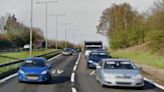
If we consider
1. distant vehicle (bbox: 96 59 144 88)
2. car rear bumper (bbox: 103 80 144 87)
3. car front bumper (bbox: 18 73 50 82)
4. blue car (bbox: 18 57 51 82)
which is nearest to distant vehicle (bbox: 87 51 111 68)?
blue car (bbox: 18 57 51 82)

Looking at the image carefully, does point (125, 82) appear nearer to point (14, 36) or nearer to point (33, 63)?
point (33, 63)

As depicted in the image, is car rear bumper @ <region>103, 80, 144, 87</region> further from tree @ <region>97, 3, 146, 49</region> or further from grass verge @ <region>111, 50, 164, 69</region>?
tree @ <region>97, 3, 146, 49</region>

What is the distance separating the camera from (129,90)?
1886 cm

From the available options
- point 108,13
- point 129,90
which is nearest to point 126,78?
point 129,90

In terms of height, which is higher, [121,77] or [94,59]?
[121,77]

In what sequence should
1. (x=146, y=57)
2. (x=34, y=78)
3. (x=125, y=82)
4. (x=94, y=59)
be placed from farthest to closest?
(x=146, y=57)
(x=94, y=59)
(x=34, y=78)
(x=125, y=82)

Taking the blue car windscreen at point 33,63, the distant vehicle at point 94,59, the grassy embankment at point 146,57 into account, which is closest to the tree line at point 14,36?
the grassy embankment at point 146,57

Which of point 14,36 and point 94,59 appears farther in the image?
point 14,36

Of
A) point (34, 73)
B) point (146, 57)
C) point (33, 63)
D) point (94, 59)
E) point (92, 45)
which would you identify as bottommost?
point (146, 57)

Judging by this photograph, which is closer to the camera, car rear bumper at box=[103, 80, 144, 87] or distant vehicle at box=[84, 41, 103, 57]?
car rear bumper at box=[103, 80, 144, 87]

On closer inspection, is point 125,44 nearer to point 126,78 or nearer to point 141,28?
point 141,28

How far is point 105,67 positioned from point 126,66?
0.97 meters

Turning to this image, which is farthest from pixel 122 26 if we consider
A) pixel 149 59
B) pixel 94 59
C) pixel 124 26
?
pixel 94 59

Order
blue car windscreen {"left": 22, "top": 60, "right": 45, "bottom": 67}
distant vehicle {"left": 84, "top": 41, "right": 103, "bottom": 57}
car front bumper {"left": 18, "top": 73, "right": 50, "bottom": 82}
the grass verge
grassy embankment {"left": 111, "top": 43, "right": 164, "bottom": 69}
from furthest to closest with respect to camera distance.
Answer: distant vehicle {"left": 84, "top": 41, "right": 103, "bottom": 57} < grassy embankment {"left": 111, "top": 43, "right": 164, "bottom": 69} < the grass verge < blue car windscreen {"left": 22, "top": 60, "right": 45, "bottom": 67} < car front bumper {"left": 18, "top": 73, "right": 50, "bottom": 82}
